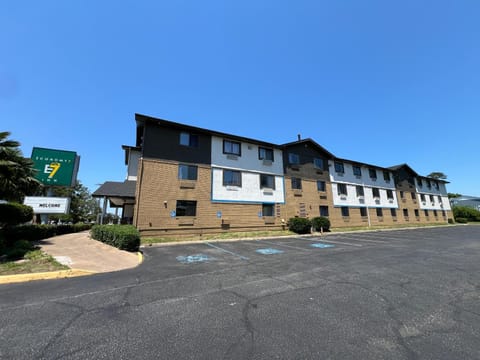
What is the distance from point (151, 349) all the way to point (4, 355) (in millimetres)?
1963

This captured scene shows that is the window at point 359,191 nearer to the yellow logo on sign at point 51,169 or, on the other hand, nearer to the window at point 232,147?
the window at point 232,147

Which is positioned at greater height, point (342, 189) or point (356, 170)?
point (356, 170)

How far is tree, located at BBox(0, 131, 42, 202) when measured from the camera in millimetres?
10570

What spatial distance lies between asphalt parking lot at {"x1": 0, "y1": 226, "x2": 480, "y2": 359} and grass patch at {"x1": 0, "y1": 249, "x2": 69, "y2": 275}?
113cm

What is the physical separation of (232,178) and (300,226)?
8557mm

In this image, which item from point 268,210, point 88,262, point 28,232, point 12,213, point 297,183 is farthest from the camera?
point 297,183

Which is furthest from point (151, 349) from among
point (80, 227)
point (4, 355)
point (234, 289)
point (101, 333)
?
point (80, 227)

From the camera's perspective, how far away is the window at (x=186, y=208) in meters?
18.0

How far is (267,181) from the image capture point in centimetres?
2298

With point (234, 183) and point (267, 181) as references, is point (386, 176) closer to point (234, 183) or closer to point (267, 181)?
point (267, 181)

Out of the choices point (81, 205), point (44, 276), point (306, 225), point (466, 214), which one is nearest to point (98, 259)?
point (44, 276)

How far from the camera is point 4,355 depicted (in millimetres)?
2873

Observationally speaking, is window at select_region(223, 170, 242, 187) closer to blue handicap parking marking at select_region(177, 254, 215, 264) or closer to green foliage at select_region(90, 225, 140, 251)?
green foliage at select_region(90, 225, 140, 251)

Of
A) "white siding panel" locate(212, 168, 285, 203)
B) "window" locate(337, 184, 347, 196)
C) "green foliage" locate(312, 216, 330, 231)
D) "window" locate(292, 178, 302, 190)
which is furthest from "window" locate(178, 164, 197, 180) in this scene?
"window" locate(337, 184, 347, 196)
